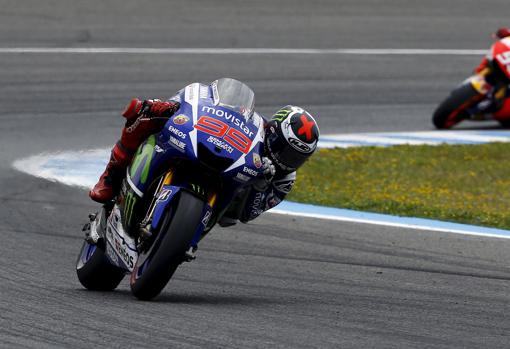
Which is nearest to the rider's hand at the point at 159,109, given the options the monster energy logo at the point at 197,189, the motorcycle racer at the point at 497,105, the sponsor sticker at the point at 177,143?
the sponsor sticker at the point at 177,143

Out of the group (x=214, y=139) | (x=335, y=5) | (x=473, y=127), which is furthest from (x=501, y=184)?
(x=335, y=5)

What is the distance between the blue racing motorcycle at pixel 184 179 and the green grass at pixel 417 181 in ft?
12.2

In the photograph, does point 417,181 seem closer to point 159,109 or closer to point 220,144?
point 159,109

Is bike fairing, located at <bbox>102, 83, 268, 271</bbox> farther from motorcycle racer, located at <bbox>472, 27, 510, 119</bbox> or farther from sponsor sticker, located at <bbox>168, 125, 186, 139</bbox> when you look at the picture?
motorcycle racer, located at <bbox>472, 27, 510, 119</bbox>

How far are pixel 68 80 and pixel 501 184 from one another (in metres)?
6.01

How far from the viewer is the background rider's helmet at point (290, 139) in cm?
670

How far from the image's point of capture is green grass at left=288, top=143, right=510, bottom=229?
10.4 m

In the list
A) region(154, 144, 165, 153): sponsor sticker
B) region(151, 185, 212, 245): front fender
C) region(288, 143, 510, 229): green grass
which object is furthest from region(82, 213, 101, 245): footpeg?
region(288, 143, 510, 229): green grass

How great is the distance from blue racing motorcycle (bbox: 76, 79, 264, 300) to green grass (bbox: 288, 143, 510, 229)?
3.73 m

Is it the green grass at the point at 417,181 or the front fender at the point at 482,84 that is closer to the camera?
the green grass at the point at 417,181

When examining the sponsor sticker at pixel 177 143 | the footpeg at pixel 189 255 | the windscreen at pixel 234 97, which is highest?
the windscreen at pixel 234 97

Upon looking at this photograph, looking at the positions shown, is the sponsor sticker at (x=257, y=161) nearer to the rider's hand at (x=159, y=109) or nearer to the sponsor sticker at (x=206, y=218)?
the sponsor sticker at (x=206, y=218)

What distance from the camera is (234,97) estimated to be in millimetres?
6758

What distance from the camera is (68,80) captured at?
15.4 m
